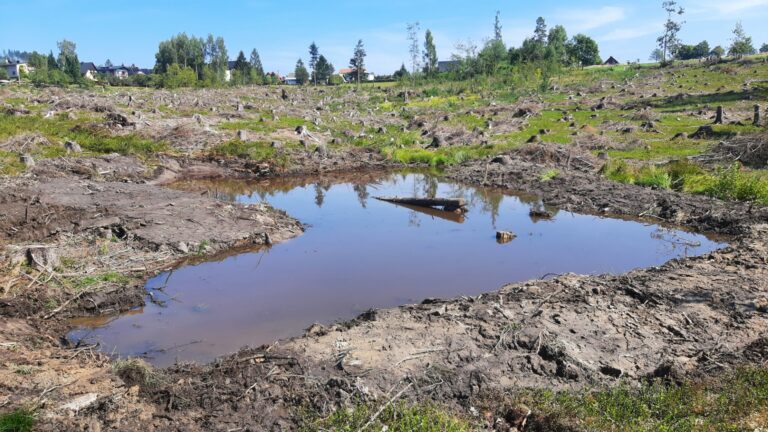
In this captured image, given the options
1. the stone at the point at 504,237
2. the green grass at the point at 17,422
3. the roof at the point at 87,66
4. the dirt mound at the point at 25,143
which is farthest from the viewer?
the roof at the point at 87,66

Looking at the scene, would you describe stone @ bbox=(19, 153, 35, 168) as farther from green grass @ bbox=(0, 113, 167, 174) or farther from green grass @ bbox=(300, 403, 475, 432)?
green grass @ bbox=(300, 403, 475, 432)

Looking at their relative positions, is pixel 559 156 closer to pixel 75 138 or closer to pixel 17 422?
pixel 17 422

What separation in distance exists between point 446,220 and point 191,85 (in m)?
59.1

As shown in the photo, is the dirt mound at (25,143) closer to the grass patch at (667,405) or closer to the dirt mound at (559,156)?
the dirt mound at (559,156)

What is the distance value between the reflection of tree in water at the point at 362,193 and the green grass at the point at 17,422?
39.5ft

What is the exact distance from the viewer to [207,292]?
9070 mm

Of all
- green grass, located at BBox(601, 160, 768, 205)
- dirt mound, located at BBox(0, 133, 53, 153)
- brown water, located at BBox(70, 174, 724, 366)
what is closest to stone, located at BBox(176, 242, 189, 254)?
brown water, located at BBox(70, 174, 724, 366)

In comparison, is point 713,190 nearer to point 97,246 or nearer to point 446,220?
point 446,220

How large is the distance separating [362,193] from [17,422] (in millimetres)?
14106

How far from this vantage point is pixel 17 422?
14.4 feet

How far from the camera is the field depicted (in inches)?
196

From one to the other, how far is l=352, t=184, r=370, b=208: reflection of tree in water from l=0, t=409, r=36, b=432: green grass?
39.5 ft

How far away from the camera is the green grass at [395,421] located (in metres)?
4.64

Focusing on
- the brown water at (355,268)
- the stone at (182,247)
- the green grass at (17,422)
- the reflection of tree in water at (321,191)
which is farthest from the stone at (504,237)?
the green grass at (17,422)
